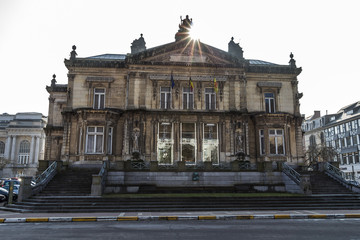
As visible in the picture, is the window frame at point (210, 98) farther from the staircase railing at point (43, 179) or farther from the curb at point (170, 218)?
the curb at point (170, 218)

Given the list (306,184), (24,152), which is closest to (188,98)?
(306,184)

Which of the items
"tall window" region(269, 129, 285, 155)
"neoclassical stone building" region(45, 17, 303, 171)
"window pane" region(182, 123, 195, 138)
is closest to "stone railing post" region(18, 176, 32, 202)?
"neoclassical stone building" region(45, 17, 303, 171)

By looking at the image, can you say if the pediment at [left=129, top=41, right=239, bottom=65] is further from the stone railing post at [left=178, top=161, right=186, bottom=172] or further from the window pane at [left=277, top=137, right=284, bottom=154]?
the stone railing post at [left=178, top=161, right=186, bottom=172]

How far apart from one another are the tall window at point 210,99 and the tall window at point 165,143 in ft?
14.1

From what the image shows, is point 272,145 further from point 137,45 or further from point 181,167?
point 137,45

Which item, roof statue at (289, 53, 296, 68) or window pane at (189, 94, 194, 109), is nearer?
window pane at (189, 94, 194, 109)

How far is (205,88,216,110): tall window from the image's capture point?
100ft

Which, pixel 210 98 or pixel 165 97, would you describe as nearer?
pixel 165 97

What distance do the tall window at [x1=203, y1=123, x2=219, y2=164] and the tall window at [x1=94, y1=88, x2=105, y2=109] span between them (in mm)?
10344

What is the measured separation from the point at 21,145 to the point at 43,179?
73517 millimetres

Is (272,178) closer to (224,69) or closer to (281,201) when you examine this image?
(281,201)

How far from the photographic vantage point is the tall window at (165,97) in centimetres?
3009

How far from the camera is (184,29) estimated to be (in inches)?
1329

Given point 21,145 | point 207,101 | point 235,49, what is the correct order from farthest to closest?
point 21,145, point 235,49, point 207,101
